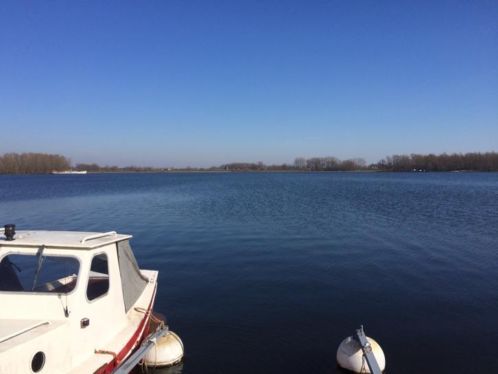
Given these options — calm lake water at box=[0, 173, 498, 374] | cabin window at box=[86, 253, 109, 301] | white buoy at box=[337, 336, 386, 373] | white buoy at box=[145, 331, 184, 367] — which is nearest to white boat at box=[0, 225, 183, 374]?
cabin window at box=[86, 253, 109, 301]

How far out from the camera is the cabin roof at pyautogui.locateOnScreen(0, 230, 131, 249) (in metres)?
6.95

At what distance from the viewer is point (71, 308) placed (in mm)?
6336

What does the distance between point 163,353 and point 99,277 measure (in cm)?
226

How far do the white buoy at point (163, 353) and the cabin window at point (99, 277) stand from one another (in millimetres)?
1781

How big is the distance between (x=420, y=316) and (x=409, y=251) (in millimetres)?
8415

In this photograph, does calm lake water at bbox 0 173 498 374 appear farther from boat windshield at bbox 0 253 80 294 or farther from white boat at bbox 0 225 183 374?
boat windshield at bbox 0 253 80 294

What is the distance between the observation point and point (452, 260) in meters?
17.3

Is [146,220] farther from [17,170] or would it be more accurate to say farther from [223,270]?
[17,170]

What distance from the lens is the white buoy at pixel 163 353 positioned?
820 centimetres

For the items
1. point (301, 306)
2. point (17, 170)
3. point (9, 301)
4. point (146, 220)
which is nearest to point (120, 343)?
point (9, 301)

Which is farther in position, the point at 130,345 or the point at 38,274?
the point at 130,345

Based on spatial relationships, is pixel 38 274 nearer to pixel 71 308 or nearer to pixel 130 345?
pixel 71 308

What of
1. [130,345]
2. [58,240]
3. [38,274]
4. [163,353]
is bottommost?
[163,353]

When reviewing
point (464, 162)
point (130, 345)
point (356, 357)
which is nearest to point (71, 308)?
point (130, 345)
